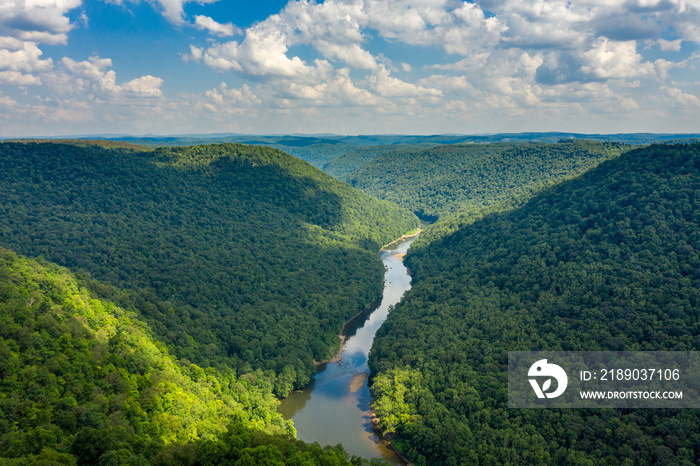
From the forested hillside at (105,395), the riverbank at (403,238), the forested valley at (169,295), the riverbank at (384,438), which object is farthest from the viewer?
the riverbank at (403,238)

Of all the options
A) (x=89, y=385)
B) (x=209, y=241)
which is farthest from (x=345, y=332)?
(x=89, y=385)

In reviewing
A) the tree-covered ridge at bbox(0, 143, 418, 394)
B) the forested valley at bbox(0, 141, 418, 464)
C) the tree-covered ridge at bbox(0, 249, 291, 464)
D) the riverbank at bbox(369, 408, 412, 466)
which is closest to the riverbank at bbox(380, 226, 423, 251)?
the forested valley at bbox(0, 141, 418, 464)

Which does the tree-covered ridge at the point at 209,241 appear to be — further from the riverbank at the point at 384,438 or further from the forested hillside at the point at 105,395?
the riverbank at the point at 384,438

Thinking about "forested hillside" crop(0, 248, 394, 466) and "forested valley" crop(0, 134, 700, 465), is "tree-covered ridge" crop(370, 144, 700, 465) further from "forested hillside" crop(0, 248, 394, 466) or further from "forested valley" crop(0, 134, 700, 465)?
"forested hillside" crop(0, 248, 394, 466)

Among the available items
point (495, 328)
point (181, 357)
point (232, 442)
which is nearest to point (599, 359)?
point (495, 328)

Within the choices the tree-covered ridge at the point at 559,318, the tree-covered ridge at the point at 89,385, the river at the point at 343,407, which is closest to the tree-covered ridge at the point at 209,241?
the river at the point at 343,407

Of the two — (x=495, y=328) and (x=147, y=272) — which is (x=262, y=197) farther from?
(x=495, y=328)
